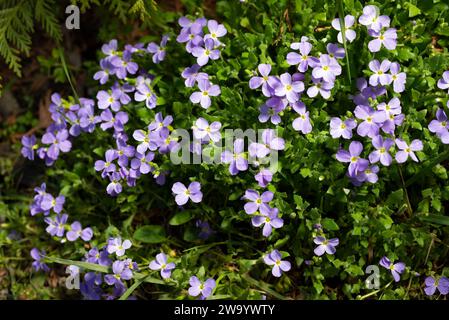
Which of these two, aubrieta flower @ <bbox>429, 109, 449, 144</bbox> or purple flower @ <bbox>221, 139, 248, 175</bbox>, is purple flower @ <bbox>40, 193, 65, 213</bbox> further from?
aubrieta flower @ <bbox>429, 109, 449, 144</bbox>

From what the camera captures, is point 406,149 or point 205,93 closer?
point 406,149

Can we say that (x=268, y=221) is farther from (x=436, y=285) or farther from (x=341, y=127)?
(x=436, y=285)

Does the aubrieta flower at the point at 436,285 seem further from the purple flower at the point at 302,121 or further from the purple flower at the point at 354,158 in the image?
the purple flower at the point at 302,121

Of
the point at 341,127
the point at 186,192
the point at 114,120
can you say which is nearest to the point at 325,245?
the point at 341,127

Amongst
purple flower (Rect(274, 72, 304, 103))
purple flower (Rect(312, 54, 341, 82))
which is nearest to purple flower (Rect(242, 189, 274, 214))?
purple flower (Rect(274, 72, 304, 103))

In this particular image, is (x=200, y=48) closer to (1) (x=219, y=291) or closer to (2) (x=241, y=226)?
(2) (x=241, y=226)
